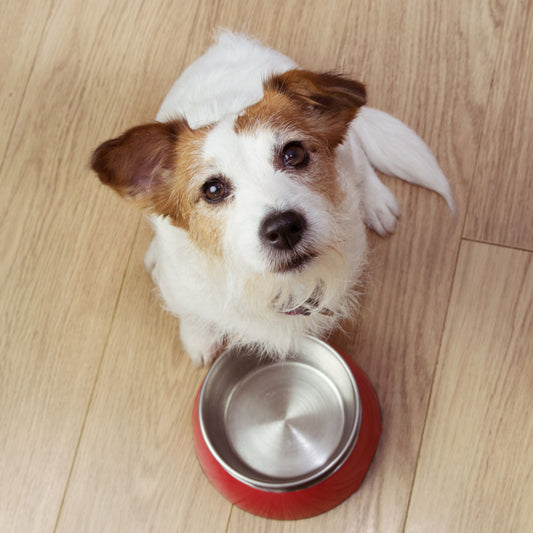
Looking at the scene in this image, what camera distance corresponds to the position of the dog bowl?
4.71ft

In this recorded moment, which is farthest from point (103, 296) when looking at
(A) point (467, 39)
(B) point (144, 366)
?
(A) point (467, 39)

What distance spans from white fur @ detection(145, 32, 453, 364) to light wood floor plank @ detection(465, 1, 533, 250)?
14 centimetres

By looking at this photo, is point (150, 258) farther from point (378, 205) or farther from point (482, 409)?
point (482, 409)

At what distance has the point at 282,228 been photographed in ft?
3.57

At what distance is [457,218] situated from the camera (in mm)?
1723

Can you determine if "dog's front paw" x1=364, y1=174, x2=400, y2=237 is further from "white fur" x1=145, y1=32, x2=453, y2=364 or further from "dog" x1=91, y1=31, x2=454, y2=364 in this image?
"dog" x1=91, y1=31, x2=454, y2=364

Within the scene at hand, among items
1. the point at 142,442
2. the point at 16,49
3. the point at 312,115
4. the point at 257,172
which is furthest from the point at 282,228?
the point at 16,49

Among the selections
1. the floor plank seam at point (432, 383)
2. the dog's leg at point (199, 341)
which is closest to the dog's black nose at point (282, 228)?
the dog's leg at point (199, 341)

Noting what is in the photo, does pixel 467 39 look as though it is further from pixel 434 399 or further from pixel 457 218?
pixel 434 399

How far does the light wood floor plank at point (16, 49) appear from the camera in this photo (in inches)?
74.9

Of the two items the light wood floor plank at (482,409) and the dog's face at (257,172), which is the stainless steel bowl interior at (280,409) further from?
the dog's face at (257,172)

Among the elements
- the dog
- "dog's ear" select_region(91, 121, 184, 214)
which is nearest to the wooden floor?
the dog

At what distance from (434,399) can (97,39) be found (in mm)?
1543

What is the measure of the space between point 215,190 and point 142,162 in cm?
18
